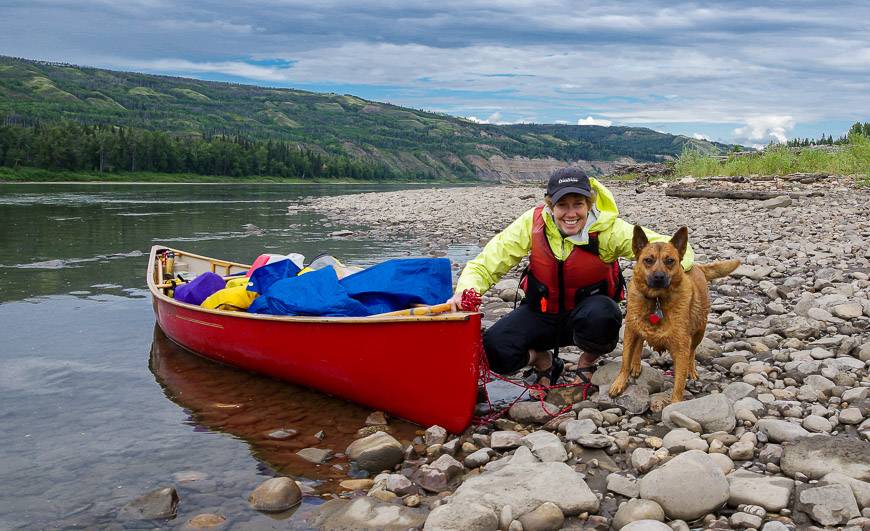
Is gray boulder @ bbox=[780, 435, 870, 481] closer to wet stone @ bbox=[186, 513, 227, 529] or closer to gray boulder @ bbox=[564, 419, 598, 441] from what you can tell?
gray boulder @ bbox=[564, 419, 598, 441]

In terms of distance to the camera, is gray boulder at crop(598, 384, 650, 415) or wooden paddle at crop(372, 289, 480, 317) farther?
wooden paddle at crop(372, 289, 480, 317)

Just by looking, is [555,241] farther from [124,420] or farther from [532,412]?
[124,420]

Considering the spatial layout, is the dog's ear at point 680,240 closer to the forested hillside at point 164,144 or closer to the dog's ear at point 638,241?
the dog's ear at point 638,241

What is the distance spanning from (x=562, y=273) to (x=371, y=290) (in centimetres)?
179

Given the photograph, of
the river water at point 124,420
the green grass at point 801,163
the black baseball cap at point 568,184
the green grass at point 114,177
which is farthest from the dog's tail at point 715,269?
the green grass at point 114,177

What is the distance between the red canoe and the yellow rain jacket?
0.52 m

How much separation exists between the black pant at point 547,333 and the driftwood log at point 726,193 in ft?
47.0

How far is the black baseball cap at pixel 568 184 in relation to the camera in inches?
206

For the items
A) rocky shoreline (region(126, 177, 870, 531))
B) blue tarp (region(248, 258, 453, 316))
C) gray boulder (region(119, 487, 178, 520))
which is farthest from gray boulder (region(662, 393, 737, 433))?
gray boulder (region(119, 487, 178, 520))

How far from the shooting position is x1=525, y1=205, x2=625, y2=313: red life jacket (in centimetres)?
565

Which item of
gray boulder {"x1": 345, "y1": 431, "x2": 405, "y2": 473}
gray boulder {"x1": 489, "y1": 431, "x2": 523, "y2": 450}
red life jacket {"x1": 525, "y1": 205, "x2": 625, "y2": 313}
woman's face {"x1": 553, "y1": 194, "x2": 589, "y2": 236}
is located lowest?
gray boulder {"x1": 345, "y1": 431, "x2": 405, "y2": 473}

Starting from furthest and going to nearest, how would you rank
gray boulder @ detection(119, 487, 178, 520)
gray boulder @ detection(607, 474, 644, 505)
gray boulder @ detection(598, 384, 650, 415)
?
gray boulder @ detection(598, 384, 650, 415), gray boulder @ detection(119, 487, 178, 520), gray boulder @ detection(607, 474, 644, 505)

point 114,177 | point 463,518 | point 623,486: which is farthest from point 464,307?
point 114,177

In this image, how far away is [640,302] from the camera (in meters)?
5.14
